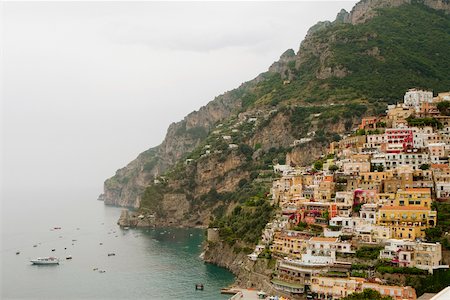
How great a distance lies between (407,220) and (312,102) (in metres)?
64.3

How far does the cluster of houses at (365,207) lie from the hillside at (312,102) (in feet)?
85.0

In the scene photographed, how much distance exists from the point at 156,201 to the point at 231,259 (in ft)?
196

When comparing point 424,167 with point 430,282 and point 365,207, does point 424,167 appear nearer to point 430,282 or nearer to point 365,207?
point 365,207

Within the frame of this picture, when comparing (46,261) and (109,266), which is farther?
(46,261)

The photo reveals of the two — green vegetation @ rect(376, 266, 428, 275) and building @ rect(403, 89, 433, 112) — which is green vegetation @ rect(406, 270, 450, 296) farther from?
building @ rect(403, 89, 433, 112)

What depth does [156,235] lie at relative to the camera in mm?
107438

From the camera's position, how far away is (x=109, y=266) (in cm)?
7800

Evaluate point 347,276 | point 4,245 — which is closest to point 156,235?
point 4,245

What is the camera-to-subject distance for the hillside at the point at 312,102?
4124 inches

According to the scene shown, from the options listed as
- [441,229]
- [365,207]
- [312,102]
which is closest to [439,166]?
[365,207]

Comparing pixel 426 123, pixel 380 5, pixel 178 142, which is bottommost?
pixel 426 123

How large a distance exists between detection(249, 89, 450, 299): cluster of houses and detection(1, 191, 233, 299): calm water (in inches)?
409

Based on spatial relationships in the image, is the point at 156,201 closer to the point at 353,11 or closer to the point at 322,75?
the point at 322,75

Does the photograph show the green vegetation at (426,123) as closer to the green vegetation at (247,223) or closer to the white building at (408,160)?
the white building at (408,160)
